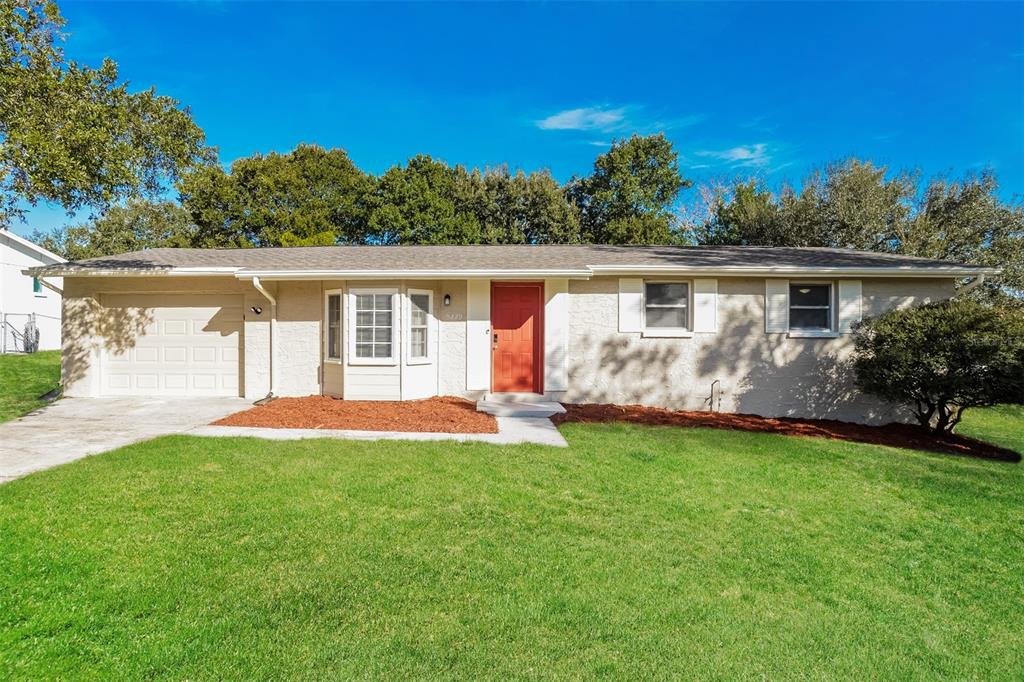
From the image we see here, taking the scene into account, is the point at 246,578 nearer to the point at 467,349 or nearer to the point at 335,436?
the point at 335,436

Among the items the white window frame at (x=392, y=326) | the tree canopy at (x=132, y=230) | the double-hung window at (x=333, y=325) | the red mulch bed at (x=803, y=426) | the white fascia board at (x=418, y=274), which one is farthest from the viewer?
the tree canopy at (x=132, y=230)

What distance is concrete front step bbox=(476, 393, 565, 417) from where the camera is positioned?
8.57m

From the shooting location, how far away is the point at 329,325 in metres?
10.0

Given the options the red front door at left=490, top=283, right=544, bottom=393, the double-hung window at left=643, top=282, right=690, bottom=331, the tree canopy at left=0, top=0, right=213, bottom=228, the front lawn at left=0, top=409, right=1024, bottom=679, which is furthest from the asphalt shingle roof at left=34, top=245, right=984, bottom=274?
the front lawn at left=0, top=409, right=1024, bottom=679

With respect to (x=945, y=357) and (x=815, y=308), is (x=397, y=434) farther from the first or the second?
(x=945, y=357)

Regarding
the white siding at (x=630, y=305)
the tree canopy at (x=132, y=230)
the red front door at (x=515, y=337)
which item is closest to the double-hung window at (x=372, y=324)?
the red front door at (x=515, y=337)

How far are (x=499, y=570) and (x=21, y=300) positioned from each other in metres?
27.3

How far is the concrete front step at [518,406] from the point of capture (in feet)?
28.1

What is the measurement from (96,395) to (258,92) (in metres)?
11.9

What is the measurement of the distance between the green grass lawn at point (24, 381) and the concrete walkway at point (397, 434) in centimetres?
408

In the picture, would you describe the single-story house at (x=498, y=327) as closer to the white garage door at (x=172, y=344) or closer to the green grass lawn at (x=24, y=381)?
the white garage door at (x=172, y=344)

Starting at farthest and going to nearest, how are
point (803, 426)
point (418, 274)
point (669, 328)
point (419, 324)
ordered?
point (669, 328) → point (419, 324) → point (418, 274) → point (803, 426)

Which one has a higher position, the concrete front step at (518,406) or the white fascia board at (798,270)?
the white fascia board at (798,270)

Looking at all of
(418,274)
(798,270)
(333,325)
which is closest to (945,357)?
(798,270)
